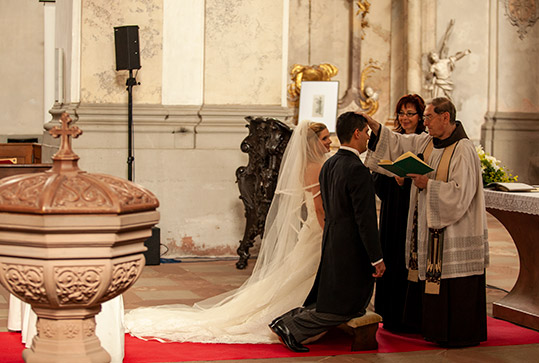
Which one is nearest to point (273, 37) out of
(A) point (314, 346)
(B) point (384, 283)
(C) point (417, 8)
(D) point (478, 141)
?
(B) point (384, 283)

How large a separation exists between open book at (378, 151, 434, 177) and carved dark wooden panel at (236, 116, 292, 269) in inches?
106

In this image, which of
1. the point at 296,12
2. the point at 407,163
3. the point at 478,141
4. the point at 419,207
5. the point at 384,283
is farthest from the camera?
the point at 478,141

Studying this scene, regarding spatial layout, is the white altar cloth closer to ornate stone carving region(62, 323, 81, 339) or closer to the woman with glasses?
the woman with glasses

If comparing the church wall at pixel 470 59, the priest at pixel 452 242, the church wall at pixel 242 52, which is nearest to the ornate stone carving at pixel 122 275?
the priest at pixel 452 242

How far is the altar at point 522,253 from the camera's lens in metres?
5.82

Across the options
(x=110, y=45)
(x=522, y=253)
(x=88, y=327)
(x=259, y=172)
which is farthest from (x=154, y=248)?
(x=88, y=327)

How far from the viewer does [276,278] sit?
578 cm

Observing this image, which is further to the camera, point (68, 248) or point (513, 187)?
point (513, 187)

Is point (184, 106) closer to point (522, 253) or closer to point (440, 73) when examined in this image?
point (522, 253)

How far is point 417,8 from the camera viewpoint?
14.6 m

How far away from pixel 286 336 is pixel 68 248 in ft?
9.54

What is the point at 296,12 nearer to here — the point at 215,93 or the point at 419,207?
the point at 215,93

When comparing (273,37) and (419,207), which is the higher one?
(273,37)

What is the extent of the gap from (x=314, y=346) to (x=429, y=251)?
3.20 feet
